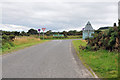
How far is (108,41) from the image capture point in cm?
1205

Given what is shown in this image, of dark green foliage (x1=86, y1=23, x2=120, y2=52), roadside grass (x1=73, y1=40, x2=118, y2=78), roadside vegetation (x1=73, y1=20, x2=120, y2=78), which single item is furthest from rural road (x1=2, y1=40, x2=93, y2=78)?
dark green foliage (x1=86, y1=23, x2=120, y2=52)

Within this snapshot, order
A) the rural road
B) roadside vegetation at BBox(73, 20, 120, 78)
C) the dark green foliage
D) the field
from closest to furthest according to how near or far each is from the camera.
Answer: the rural road < roadside vegetation at BBox(73, 20, 120, 78) < the dark green foliage < the field

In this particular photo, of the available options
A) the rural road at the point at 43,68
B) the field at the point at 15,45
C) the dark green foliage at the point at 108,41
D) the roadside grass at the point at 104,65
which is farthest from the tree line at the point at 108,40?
the field at the point at 15,45

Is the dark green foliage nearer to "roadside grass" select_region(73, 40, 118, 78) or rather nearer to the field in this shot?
"roadside grass" select_region(73, 40, 118, 78)

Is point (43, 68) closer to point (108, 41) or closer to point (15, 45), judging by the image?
point (108, 41)

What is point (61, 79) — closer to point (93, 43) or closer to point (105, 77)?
point (105, 77)

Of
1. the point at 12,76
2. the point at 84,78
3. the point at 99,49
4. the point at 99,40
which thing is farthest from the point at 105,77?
the point at 99,40

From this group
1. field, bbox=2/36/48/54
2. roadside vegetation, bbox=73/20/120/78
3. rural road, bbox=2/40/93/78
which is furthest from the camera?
field, bbox=2/36/48/54

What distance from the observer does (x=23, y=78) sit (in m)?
5.49

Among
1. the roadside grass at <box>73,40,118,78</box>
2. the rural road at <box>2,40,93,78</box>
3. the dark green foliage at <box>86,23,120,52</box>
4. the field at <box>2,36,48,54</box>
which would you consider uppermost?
the dark green foliage at <box>86,23,120,52</box>

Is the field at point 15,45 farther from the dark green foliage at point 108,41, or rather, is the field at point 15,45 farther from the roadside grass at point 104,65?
the roadside grass at point 104,65

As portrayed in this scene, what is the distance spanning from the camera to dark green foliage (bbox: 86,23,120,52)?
431 inches

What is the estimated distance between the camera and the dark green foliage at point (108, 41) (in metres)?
11.0

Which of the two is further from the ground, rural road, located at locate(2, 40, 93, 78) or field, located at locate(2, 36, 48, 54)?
field, located at locate(2, 36, 48, 54)
